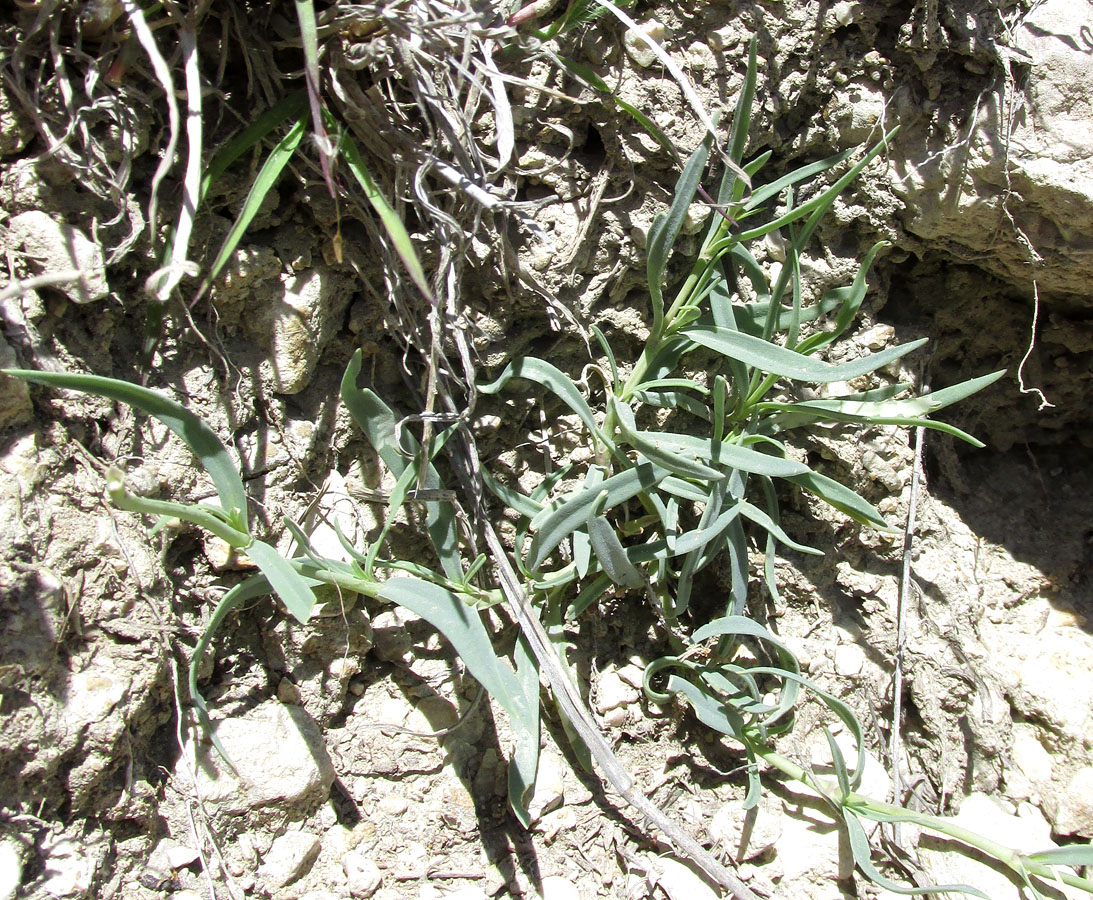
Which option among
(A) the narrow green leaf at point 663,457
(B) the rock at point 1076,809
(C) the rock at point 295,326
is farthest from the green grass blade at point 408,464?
(B) the rock at point 1076,809

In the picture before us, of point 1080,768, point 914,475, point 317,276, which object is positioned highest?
point 317,276

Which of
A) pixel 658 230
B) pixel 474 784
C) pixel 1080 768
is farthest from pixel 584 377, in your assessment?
pixel 1080 768

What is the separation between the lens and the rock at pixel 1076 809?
1.52 metres

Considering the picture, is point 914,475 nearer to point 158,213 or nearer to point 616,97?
point 616,97

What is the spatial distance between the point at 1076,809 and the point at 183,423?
177 cm

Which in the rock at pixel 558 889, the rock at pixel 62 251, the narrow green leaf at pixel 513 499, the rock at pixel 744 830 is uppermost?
the rock at pixel 62 251

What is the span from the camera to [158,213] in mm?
1185

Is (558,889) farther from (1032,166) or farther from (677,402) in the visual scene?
(1032,166)

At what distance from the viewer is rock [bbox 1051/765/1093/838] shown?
1.52m

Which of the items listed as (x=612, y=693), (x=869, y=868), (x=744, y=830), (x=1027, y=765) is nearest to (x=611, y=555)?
(x=612, y=693)

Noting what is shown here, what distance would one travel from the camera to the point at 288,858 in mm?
1192

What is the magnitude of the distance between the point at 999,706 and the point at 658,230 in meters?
1.20

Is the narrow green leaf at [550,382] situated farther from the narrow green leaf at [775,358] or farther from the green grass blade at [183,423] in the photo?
the green grass blade at [183,423]

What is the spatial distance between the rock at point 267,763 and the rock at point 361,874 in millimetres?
103
